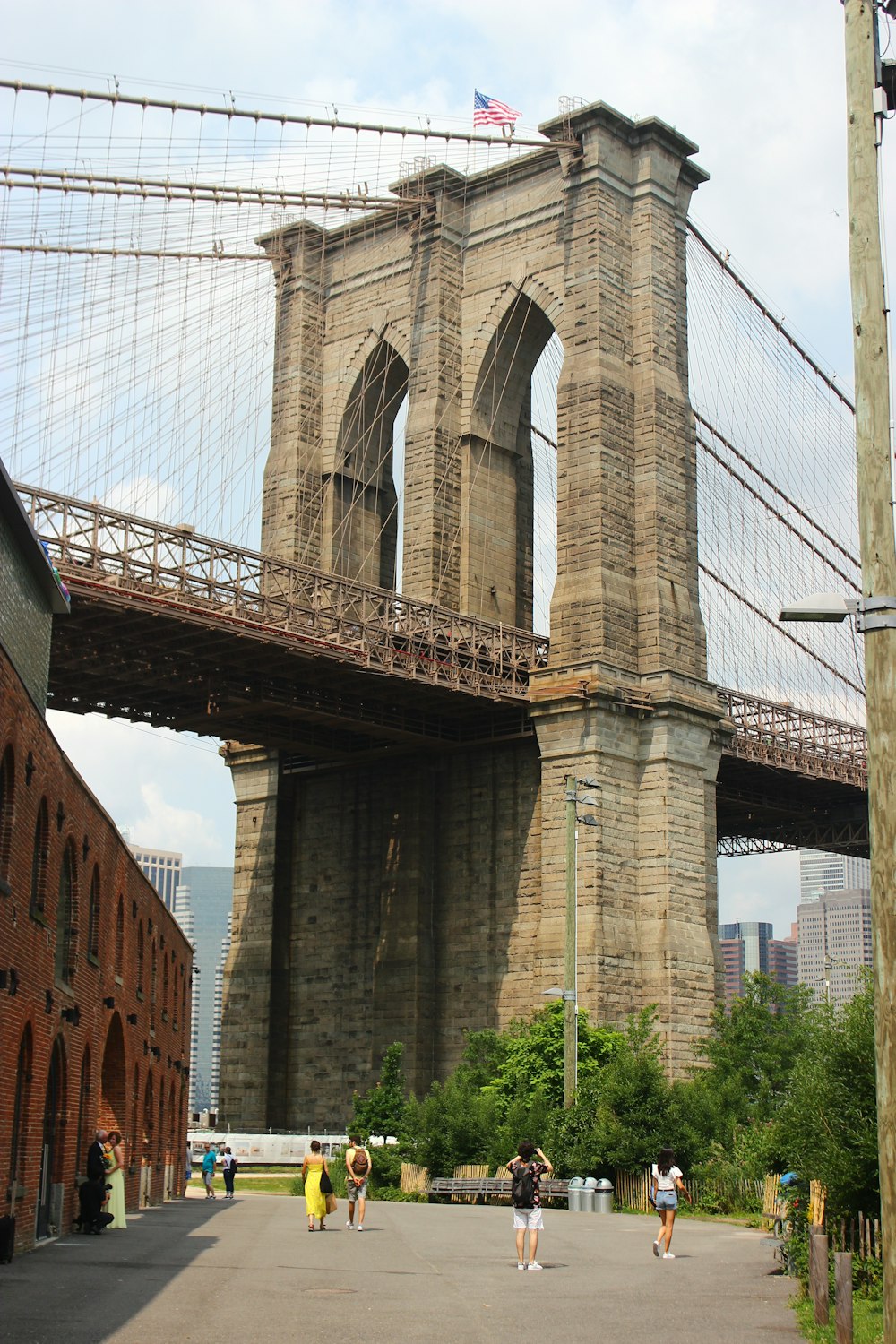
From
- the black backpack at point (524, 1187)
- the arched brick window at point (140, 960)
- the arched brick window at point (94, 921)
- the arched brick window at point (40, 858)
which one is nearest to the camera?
the black backpack at point (524, 1187)

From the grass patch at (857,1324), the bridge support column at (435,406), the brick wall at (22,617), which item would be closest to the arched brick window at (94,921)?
the brick wall at (22,617)

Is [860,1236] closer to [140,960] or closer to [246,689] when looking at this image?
[140,960]

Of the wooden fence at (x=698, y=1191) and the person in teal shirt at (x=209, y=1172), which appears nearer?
the wooden fence at (x=698, y=1191)

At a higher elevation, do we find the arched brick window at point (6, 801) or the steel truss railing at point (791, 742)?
the steel truss railing at point (791, 742)

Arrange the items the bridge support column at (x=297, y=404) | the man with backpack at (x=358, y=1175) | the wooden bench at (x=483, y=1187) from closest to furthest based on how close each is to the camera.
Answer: the man with backpack at (x=358, y=1175) < the wooden bench at (x=483, y=1187) < the bridge support column at (x=297, y=404)

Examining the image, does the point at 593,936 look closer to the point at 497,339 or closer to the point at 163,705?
the point at 163,705

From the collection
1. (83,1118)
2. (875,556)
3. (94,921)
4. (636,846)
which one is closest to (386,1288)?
(875,556)

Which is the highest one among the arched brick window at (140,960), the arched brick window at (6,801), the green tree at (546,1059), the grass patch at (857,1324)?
the arched brick window at (6,801)

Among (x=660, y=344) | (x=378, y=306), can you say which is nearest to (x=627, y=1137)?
(x=660, y=344)

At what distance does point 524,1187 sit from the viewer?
778 inches

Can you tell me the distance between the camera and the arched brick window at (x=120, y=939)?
1191 inches

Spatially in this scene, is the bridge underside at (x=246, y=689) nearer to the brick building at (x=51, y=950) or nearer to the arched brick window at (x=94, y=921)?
the brick building at (x=51, y=950)

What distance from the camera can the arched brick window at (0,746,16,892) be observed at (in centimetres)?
1972

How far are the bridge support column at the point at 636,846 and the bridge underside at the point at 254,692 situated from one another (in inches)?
46.9
